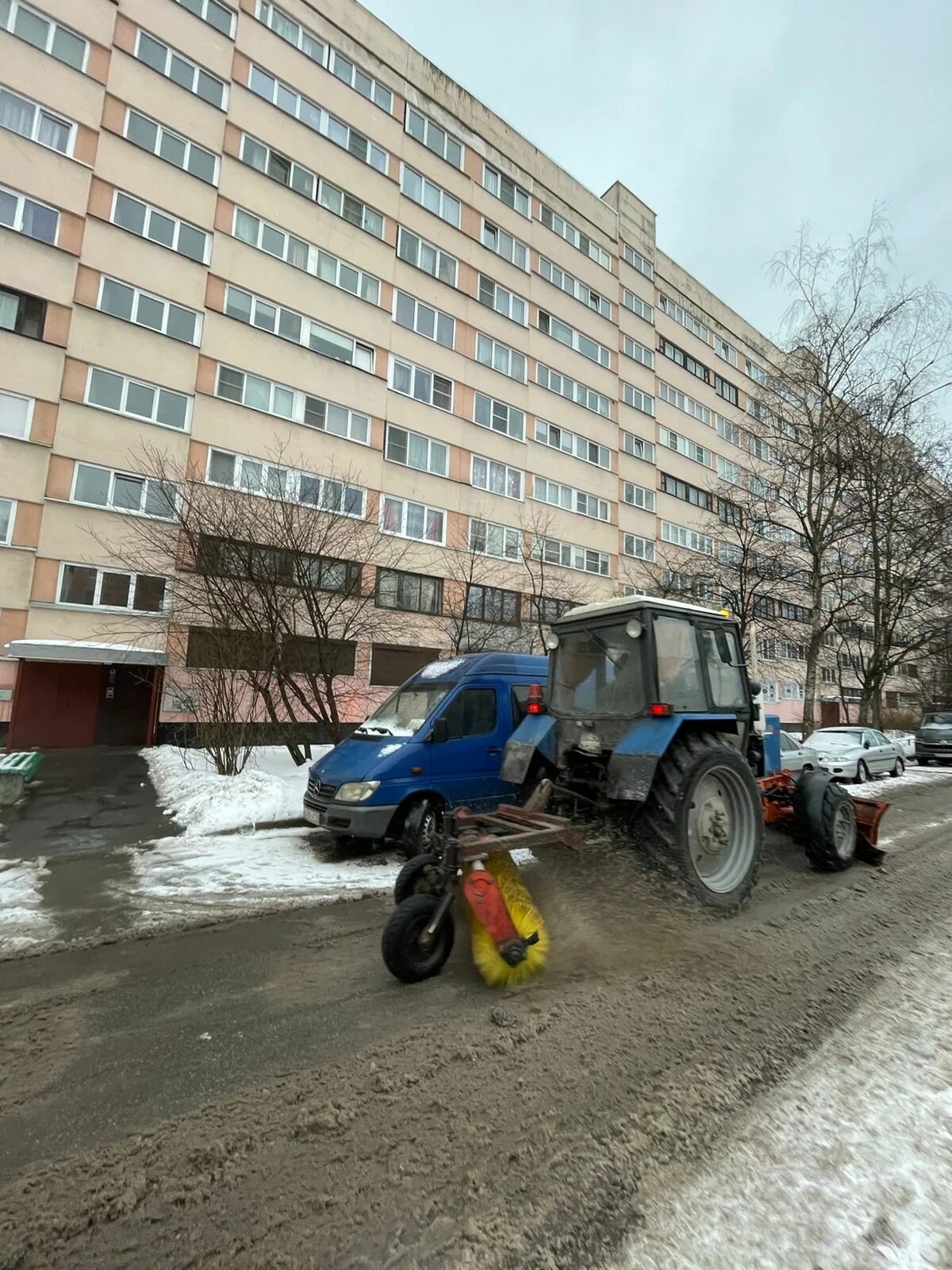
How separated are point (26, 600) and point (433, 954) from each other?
54.7 ft

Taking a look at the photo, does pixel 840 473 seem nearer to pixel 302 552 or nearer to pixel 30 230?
pixel 302 552

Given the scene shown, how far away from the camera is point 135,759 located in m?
14.2

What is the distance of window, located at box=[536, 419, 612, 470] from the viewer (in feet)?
91.1

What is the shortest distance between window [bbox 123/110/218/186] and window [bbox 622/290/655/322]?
21909 millimetres

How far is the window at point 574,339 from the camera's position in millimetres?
28812

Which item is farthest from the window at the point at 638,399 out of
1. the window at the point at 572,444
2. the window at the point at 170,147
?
the window at the point at 170,147

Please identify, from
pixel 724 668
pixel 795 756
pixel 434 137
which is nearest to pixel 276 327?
pixel 434 137

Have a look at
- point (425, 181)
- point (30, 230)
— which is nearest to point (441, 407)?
point (425, 181)

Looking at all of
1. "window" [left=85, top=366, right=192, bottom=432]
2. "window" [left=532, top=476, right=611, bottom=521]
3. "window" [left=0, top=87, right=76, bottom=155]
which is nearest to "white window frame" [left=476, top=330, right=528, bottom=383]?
"window" [left=532, top=476, right=611, bottom=521]

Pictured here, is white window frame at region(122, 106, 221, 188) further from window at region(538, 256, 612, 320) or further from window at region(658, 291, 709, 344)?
window at region(658, 291, 709, 344)

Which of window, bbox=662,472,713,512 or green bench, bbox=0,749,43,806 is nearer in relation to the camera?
green bench, bbox=0,749,43,806

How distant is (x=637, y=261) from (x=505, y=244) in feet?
36.5

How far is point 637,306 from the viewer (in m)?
34.1

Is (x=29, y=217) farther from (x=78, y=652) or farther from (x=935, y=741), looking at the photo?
(x=935, y=741)
